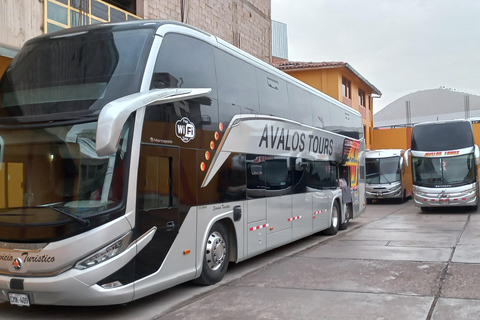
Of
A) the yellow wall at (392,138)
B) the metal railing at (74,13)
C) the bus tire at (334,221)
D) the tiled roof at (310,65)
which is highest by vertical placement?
the tiled roof at (310,65)

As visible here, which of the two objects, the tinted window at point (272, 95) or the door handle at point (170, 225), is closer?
the door handle at point (170, 225)

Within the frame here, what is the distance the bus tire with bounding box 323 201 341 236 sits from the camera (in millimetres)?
14273

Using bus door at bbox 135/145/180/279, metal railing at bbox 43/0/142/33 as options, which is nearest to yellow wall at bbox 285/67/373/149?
metal railing at bbox 43/0/142/33

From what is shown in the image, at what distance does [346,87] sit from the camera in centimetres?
3406

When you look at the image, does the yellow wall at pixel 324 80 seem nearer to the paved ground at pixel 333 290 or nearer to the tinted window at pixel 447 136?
the tinted window at pixel 447 136

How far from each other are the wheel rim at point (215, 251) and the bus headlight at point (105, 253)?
1978mm

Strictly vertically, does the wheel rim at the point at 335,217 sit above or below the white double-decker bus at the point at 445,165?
below

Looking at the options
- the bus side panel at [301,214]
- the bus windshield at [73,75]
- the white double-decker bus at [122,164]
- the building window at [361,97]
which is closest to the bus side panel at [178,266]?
the white double-decker bus at [122,164]

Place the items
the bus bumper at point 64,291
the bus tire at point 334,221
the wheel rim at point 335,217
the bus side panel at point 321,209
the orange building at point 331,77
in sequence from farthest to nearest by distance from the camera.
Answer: the orange building at point 331,77
the wheel rim at point 335,217
the bus tire at point 334,221
the bus side panel at point 321,209
the bus bumper at point 64,291

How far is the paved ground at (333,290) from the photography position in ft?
20.2

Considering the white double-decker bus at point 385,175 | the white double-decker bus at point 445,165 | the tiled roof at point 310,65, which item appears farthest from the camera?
the tiled roof at point 310,65

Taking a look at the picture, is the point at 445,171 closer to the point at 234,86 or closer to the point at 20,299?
the point at 234,86

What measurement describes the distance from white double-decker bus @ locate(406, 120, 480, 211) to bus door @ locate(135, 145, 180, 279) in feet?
54.5

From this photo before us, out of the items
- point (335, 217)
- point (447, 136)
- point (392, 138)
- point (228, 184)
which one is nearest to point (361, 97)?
point (392, 138)
